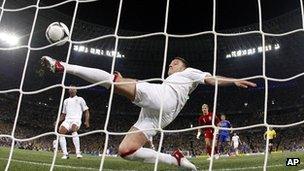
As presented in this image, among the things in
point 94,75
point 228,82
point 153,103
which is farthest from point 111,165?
point 228,82

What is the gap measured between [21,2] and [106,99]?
800 centimetres

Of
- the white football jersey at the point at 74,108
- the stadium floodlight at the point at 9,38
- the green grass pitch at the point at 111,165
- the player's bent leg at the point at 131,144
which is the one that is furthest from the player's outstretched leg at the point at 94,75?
the stadium floodlight at the point at 9,38

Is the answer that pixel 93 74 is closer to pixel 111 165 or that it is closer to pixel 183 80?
pixel 183 80

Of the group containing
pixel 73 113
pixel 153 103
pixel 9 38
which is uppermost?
pixel 9 38

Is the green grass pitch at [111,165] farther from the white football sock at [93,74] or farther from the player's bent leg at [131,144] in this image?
the white football sock at [93,74]

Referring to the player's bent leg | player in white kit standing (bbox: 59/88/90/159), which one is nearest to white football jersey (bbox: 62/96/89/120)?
player in white kit standing (bbox: 59/88/90/159)

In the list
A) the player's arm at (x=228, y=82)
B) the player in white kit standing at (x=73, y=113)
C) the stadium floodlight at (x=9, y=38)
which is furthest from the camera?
the stadium floodlight at (x=9, y=38)

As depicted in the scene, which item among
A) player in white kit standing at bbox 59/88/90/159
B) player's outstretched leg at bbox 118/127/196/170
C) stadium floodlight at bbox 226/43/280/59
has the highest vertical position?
stadium floodlight at bbox 226/43/280/59

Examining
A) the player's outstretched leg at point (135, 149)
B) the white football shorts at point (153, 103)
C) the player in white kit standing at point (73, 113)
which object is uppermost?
the player in white kit standing at point (73, 113)

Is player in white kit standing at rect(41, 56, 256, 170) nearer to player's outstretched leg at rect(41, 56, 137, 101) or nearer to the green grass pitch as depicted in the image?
player's outstretched leg at rect(41, 56, 137, 101)

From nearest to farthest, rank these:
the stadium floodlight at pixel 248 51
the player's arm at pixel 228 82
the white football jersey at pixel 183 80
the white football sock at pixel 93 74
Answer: the player's arm at pixel 228 82 < the white football sock at pixel 93 74 < the white football jersey at pixel 183 80 < the stadium floodlight at pixel 248 51

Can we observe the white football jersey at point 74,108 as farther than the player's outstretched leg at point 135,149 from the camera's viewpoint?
Yes

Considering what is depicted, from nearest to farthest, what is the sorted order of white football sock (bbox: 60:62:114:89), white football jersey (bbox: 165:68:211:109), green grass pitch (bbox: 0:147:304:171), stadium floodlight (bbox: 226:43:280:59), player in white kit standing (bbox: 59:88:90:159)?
white football sock (bbox: 60:62:114:89)
white football jersey (bbox: 165:68:211:109)
green grass pitch (bbox: 0:147:304:171)
player in white kit standing (bbox: 59:88:90:159)
stadium floodlight (bbox: 226:43:280:59)

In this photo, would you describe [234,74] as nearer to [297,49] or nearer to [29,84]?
[297,49]
